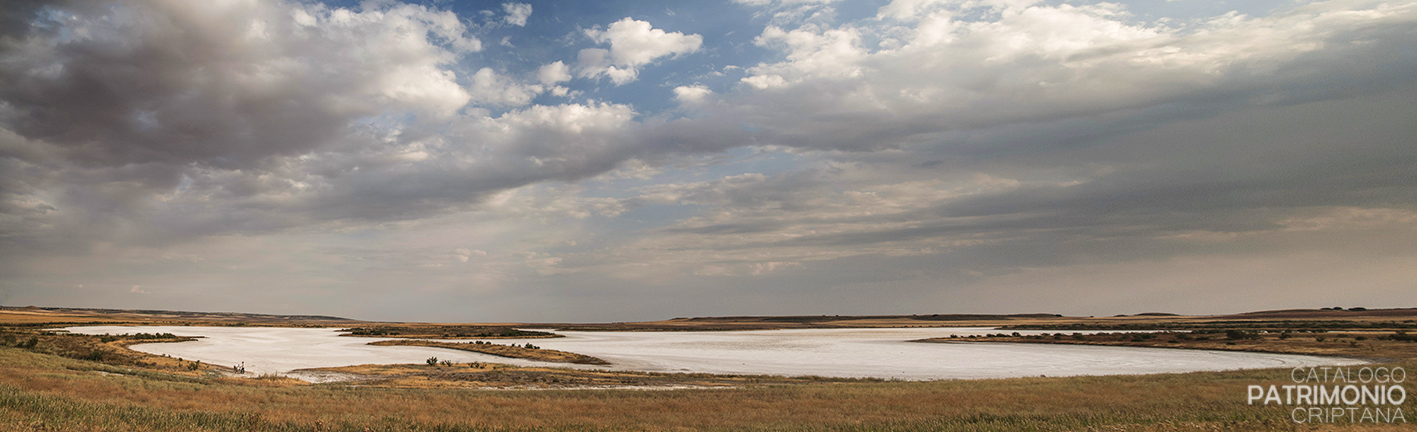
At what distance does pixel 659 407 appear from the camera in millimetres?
23312

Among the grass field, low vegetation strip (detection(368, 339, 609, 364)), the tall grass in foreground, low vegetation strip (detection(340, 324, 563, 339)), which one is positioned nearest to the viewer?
the grass field

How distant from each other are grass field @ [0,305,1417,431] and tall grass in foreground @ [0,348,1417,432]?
55mm

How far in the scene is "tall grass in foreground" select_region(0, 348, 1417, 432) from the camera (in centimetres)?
1509

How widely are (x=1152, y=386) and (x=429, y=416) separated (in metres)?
27.3

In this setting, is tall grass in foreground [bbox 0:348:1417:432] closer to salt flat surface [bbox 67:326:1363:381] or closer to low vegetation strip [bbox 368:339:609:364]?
salt flat surface [bbox 67:326:1363:381]

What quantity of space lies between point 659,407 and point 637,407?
2.54 ft

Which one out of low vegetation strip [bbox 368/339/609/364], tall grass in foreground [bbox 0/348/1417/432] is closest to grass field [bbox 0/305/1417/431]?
tall grass in foreground [bbox 0/348/1417/432]

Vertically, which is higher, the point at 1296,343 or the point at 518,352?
the point at 1296,343

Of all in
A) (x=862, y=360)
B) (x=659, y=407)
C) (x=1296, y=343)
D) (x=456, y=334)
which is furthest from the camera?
(x=456, y=334)

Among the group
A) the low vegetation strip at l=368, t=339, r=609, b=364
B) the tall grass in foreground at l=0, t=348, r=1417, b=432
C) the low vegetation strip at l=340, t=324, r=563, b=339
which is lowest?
the low vegetation strip at l=340, t=324, r=563, b=339

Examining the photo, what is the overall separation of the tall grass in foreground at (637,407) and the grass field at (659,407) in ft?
0.18

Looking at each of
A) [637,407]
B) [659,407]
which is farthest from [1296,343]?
[637,407]

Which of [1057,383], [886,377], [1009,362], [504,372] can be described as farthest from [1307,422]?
[1009,362]

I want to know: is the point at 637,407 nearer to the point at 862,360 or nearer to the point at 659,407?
the point at 659,407
